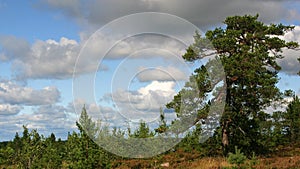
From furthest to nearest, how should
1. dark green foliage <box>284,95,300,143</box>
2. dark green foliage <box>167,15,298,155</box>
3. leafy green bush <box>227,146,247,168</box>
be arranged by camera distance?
dark green foliage <box>284,95,300,143</box>
dark green foliage <box>167,15,298,155</box>
leafy green bush <box>227,146,247,168</box>

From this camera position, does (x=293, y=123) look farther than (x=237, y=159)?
Yes

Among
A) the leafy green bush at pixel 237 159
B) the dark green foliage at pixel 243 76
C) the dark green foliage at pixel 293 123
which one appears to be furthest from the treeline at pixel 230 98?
the dark green foliage at pixel 293 123

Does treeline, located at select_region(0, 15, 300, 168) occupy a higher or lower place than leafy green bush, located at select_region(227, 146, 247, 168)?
higher

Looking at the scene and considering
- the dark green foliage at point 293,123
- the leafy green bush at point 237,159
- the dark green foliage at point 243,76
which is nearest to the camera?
the leafy green bush at point 237,159

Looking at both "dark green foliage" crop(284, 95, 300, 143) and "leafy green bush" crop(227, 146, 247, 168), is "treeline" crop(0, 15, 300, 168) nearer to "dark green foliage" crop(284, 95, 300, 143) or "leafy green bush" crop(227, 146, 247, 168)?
"leafy green bush" crop(227, 146, 247, 168)

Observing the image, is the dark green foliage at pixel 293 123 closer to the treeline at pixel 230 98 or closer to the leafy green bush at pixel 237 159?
the treeline at pixel 230 98

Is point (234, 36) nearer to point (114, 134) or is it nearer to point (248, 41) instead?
point (248, 41)

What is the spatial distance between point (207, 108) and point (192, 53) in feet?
13.3

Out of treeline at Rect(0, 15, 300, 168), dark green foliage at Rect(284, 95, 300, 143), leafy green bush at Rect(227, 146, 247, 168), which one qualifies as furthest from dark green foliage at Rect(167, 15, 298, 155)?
dark green foliage at Rect(284, 95, 300, 143)

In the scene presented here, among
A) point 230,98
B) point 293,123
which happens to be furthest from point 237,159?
point 293,123

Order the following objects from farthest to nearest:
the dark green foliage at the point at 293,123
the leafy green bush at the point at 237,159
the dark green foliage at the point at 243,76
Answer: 1. the dark green foliage at the point at 293,123
2. the dark green foliage at the point at 243,76
3. the leafy green bush at the point at 237,159

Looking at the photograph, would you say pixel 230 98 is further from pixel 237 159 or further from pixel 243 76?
pixel 237 159

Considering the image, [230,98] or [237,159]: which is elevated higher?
[230,98]

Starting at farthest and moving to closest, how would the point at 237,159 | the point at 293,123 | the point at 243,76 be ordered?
the point at 293,123 < the point at 243,76 < the point at 237,159
